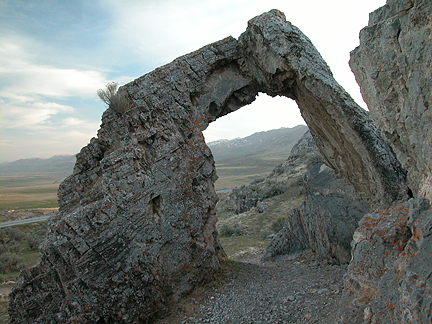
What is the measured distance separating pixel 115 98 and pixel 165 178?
3.42 metres

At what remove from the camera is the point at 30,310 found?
827cm

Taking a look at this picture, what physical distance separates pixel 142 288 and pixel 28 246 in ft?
72.5

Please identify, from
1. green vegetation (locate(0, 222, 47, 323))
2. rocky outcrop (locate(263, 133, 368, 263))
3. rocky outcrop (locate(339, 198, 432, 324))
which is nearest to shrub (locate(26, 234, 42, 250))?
green vegetation (locate(0, 222, 47, 323))

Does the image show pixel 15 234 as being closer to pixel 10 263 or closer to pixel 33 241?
pixel 33 241

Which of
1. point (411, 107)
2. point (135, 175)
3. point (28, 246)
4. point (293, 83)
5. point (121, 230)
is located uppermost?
point (293, 83)

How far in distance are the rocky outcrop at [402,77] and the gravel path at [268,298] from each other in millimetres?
4249

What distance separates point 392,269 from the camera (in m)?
4.21

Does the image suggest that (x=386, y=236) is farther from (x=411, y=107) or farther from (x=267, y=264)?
(x=267, y=264)

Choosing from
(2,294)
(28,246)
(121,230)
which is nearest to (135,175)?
(121,230)

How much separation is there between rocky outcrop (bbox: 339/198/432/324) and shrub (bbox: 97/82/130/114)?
8307mm

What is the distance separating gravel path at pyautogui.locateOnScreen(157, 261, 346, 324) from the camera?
25.5 feet

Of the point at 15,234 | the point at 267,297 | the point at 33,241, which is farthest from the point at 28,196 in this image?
the point at 267,297

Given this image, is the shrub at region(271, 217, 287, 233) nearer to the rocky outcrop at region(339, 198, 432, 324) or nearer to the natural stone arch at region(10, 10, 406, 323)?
the natural stone arch at region(10, 10, 406, 323)

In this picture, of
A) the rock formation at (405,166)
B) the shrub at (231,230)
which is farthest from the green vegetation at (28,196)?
the rock formation at (405,166)
